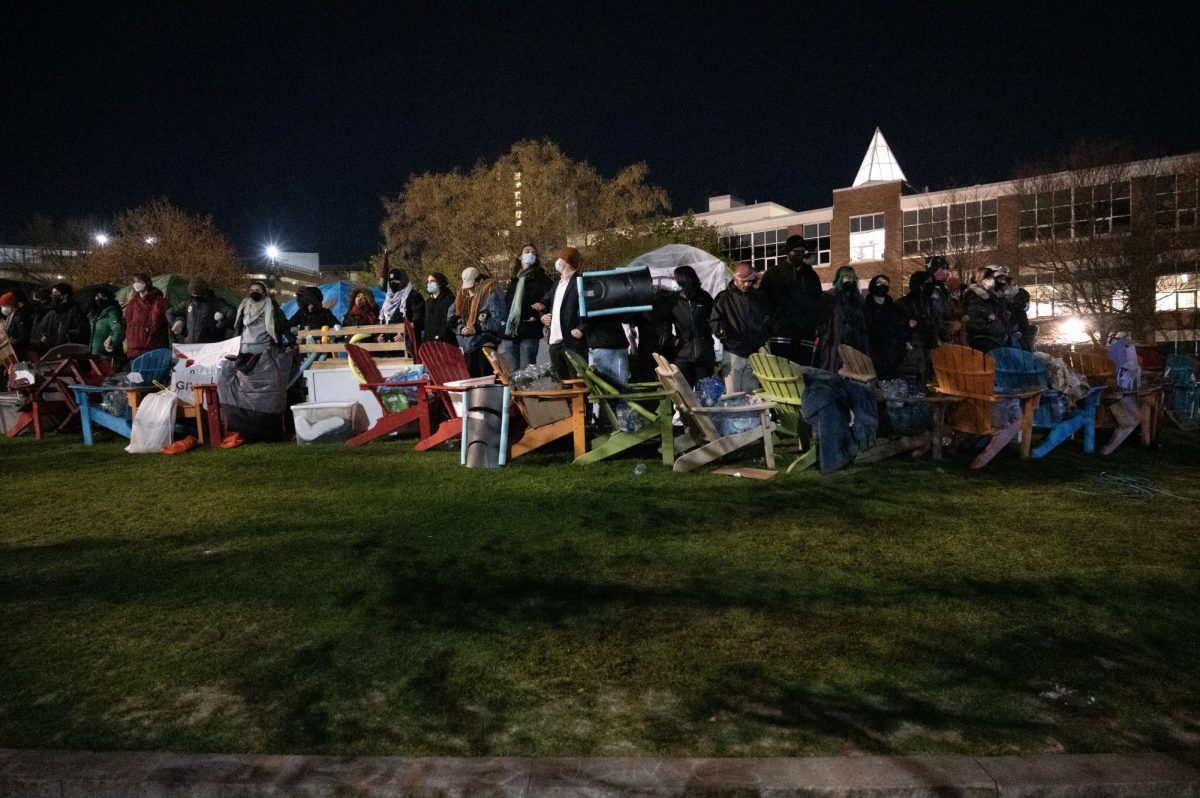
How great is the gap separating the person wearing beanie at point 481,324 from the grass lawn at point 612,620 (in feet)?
14.6

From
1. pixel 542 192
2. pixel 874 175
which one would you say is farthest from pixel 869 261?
pixel 542 192

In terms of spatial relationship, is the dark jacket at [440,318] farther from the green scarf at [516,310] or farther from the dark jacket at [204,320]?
the dark jacket at [204,320]

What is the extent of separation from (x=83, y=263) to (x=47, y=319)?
41.9 metres

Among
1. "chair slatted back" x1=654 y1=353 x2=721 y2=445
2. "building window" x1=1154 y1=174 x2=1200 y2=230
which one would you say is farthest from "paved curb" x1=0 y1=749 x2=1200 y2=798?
"building window" x1=1154 y1=174 x2=1200 y2=230

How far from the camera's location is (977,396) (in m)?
7.39

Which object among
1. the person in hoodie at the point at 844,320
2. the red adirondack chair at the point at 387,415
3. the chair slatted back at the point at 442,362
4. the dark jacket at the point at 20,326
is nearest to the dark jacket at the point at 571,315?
the chair slatted back at the point at 442,362

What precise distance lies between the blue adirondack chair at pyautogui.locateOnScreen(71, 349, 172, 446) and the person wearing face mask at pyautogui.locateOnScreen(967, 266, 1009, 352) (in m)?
10.2

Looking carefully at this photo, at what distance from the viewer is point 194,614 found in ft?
12.7

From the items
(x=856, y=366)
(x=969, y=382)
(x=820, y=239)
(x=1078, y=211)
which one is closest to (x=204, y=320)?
(x=856, y=366)

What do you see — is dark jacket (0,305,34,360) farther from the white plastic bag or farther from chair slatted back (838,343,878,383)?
chair slatted back (838,343,878,383)

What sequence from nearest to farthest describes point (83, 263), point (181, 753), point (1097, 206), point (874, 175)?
point (181, 753)
point (1097, 206)
point (83, 263)
point (874, 175)

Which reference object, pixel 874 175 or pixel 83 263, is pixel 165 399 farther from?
pixel 874 175

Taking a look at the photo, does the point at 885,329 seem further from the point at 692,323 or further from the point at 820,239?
the point at 820,239

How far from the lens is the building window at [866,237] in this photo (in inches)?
2030
